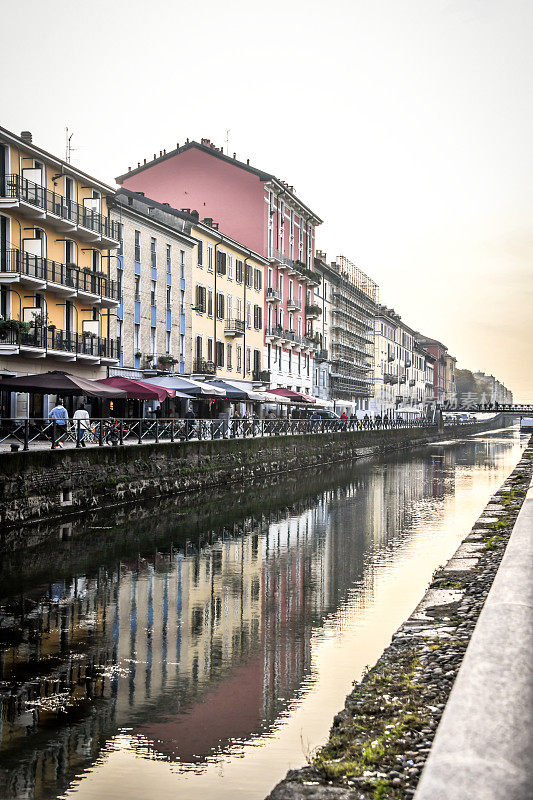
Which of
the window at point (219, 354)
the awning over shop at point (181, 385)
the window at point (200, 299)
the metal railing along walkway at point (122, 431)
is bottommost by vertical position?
the metal railing along walkway at point (122, 431)

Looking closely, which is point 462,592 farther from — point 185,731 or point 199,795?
point 199,795

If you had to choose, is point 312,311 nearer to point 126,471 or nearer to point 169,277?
point 169,277

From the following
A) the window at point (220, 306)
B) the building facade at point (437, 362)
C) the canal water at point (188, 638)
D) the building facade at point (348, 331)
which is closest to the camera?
the canal water at point (188, 638)

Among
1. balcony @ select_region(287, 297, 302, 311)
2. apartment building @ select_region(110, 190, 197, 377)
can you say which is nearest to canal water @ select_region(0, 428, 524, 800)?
apartment building @ select_region(110, 190, 197, 377)

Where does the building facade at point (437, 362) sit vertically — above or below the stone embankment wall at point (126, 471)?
above

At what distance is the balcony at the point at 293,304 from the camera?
68.7 m

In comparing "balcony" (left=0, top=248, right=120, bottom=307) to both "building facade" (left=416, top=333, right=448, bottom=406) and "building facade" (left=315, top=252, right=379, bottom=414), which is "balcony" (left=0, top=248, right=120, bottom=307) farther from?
"building facade" (left=416, top=333, right=448, bottom=406)

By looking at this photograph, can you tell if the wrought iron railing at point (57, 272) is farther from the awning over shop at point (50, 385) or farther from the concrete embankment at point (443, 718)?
the concrete embankment at point (443, 718)

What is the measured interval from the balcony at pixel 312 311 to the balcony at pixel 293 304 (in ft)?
7.73

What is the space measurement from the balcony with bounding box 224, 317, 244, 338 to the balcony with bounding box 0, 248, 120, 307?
15.1m

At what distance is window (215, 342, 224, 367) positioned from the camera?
175 feet

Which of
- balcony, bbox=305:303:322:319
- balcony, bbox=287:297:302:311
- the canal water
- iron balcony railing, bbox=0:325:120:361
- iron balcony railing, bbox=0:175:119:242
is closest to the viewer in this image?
the canal water

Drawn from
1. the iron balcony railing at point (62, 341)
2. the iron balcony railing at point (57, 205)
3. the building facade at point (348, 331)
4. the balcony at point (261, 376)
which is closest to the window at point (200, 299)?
the iron balcony railing at point (62, 341)

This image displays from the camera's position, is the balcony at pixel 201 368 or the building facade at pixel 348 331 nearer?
the balcony at pixel 201 368
